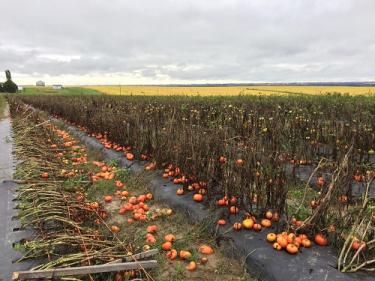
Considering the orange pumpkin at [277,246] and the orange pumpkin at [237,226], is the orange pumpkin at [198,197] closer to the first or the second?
the orange pumpkin at [237,226]

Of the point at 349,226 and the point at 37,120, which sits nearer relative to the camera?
the point at 349,226

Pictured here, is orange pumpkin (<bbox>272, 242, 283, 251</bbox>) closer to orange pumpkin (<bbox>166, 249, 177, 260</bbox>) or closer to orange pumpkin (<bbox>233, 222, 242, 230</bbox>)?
orange pumpkin (<bbox>233, 222, 242, 230</bbox>)

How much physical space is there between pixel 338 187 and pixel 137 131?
16.0ft

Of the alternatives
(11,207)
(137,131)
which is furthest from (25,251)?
(137,131)

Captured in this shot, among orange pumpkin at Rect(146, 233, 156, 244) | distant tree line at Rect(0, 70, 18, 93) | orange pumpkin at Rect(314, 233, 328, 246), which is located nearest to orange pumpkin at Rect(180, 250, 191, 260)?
orange pumpkin at Rect(146, 233, 156, 244)

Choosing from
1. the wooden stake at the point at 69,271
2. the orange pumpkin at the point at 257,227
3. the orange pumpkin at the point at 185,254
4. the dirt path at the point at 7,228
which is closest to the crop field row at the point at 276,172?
the orange pumpkin at the point at 257,227

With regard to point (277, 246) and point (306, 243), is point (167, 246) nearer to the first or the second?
point (277, 246)

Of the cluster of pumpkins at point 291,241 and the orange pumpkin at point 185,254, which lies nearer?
the cluster of pumpkins at point 291,241

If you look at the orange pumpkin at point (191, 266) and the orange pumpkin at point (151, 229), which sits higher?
the orange pumpkin at point (151, 229)

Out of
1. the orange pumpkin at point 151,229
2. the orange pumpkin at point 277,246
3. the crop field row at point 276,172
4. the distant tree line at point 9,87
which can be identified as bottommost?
the orange pumpkin at point 151,229

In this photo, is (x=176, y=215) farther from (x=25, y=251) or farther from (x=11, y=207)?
(x=11, y=207)

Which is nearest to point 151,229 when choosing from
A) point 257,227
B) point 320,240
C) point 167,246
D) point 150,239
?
point 150,239

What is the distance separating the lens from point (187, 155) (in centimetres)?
565

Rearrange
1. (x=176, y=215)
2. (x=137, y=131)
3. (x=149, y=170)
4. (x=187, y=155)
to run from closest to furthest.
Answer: (x=176, y=215)
(x=187, y=155)
(x=149, y=170)
(x=137, y=131)
